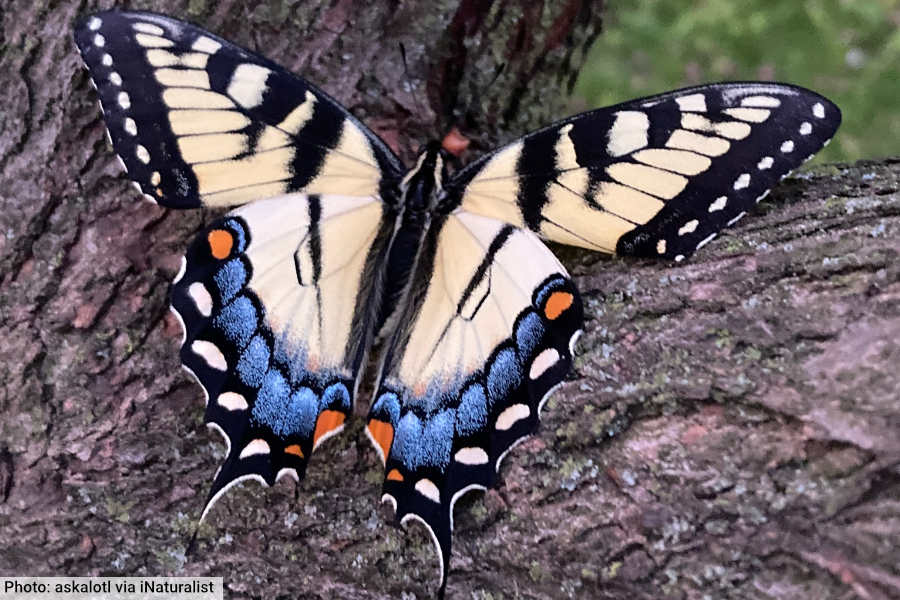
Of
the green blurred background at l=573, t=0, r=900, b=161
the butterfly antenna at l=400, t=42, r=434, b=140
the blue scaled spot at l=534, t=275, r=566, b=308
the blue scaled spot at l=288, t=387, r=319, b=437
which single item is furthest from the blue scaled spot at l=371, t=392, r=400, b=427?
the green blurred background at l=573, t=0, r=900, b=161

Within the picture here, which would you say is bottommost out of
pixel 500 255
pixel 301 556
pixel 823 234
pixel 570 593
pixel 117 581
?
pixel 117 581

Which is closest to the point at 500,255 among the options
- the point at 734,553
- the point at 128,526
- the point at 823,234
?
the point at 823,234

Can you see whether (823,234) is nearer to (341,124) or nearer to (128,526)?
(341,124)

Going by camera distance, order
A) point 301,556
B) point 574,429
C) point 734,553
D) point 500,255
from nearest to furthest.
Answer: point 734,553
point 574,429
point 301,556
point 500,255

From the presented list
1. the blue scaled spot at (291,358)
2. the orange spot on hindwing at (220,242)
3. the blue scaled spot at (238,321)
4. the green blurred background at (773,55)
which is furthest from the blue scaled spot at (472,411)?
the green blurred background at (773,55)

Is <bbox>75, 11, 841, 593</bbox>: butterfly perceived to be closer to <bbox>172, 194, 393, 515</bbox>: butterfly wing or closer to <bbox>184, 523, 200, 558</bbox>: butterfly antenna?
<bbox>172, 194, 393, 515</bbox>: butterfly wing

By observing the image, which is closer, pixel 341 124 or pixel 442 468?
pixel 442 468

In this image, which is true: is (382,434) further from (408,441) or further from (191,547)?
(191,547)
